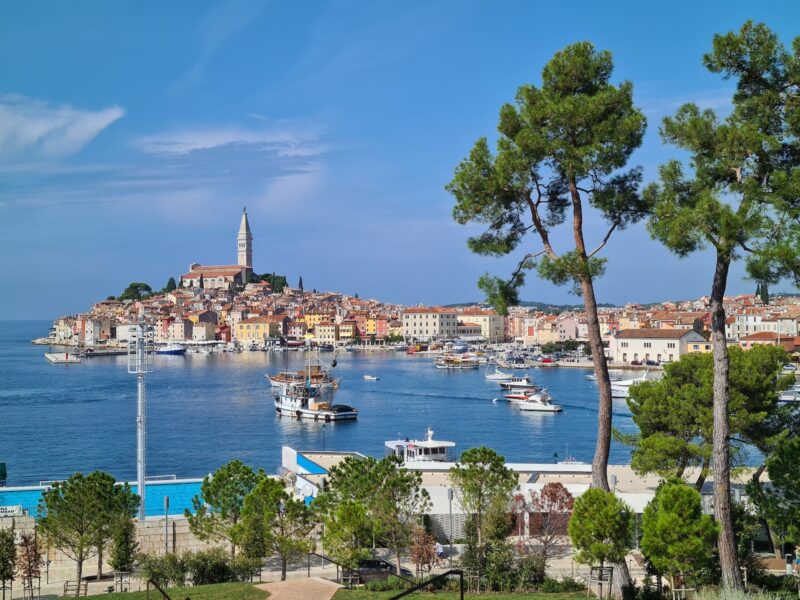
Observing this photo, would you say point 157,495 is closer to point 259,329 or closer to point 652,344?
point 652,344

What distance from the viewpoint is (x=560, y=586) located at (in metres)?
7.45

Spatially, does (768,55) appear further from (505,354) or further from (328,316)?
(328,316)

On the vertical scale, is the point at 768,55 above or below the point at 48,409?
above

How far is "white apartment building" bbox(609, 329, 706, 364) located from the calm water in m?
3.19

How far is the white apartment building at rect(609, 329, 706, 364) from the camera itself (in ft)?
168

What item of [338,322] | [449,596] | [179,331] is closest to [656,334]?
[338,322]

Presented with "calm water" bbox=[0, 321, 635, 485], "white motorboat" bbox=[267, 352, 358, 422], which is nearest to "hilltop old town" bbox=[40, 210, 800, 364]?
"calm water" bbox=[0, 321, 635, 485]

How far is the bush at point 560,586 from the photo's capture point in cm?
735

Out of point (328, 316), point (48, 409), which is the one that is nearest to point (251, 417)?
point (48, 409)

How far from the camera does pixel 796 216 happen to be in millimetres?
5469

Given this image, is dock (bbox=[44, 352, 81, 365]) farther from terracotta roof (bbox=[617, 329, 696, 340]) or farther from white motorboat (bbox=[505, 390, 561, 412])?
white motorboat (bbox=[505, 390, 561, 412])

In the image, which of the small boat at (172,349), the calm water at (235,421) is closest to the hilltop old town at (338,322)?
the small boat at (172,349)

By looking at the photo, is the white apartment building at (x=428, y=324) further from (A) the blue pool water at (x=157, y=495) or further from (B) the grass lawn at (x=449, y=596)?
(B) the grass lawn at (x=449, y=596)

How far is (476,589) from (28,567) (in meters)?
4.46
